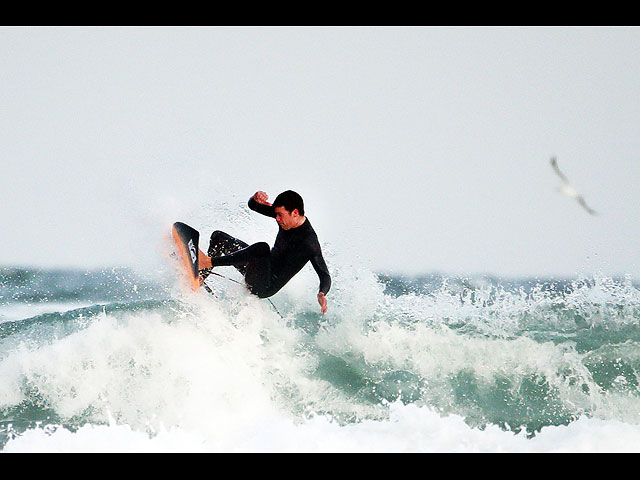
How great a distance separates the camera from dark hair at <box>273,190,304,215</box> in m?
4.48

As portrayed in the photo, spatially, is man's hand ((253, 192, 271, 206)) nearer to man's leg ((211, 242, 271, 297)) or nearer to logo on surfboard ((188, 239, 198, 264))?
man's leg ((211, 242, 271, 297))

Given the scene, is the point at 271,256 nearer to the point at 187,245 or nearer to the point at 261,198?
the point at 261,198

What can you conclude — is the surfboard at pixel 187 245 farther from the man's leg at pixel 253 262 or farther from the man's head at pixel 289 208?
the man's head at pixel 289 208

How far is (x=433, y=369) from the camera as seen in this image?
215 inches

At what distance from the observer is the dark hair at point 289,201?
4.48 meters

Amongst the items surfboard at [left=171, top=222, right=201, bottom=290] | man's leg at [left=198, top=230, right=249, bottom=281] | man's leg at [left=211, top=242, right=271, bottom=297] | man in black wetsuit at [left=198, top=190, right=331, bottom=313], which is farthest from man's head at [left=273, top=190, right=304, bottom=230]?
surfboard at [left=171, top=222, right=201, bottom=290]

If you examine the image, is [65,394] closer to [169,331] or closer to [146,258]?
[169,331]

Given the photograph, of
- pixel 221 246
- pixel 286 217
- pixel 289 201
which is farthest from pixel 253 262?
pixel 289 201

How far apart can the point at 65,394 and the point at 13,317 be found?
410 centimetres

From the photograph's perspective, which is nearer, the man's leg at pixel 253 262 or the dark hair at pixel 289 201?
the dark hair at pixel 289 201

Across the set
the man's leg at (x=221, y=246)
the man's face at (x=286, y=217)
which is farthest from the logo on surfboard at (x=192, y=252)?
the man's face at (x=286, y=217)

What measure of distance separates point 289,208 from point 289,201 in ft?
0.21

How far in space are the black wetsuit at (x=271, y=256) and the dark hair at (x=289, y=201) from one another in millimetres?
88

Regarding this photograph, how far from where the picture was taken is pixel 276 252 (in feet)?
15.6
